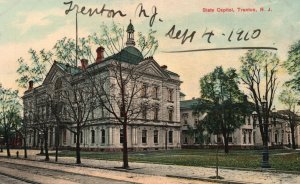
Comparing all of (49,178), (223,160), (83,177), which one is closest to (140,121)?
(223,160)

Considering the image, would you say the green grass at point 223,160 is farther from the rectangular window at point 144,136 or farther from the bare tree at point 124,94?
the rectangular window at point 144,136

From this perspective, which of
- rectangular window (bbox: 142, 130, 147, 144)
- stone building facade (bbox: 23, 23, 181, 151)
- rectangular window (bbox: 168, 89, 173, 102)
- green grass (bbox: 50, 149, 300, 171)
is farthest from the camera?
rectangular window (bbox: 168, 89, 173, 102)

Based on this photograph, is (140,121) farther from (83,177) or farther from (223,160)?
(83,177)

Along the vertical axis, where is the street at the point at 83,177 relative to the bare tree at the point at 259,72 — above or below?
below

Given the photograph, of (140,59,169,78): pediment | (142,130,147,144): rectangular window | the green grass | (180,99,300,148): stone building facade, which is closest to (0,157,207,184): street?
the green grass

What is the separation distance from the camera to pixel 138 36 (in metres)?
21.7

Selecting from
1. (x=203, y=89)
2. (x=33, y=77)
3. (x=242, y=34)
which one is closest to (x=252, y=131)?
(x=203, y=89)

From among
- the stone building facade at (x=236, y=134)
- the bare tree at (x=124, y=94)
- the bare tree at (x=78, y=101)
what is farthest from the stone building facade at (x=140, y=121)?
the bare tree at (x=78, y=101)

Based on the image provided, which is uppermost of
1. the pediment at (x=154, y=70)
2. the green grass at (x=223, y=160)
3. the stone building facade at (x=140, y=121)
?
the pediment at (x=154, y=70)

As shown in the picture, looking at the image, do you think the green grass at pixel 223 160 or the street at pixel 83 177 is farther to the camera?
the green grass at pixel 223 160

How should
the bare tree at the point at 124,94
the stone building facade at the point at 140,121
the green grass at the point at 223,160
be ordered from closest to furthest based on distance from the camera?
the green grass at the point at 223,160
the bare tree at the point at 124,94
the stone building facade at the point at 140,121

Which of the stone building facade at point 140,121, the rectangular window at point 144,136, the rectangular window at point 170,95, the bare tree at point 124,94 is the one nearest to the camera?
the bare tree at point 124,94

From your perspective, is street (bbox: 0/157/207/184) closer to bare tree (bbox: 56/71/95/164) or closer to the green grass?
the green grass

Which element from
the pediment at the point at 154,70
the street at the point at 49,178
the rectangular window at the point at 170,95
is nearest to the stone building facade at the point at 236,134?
the rectangular window at the point at 170,95
